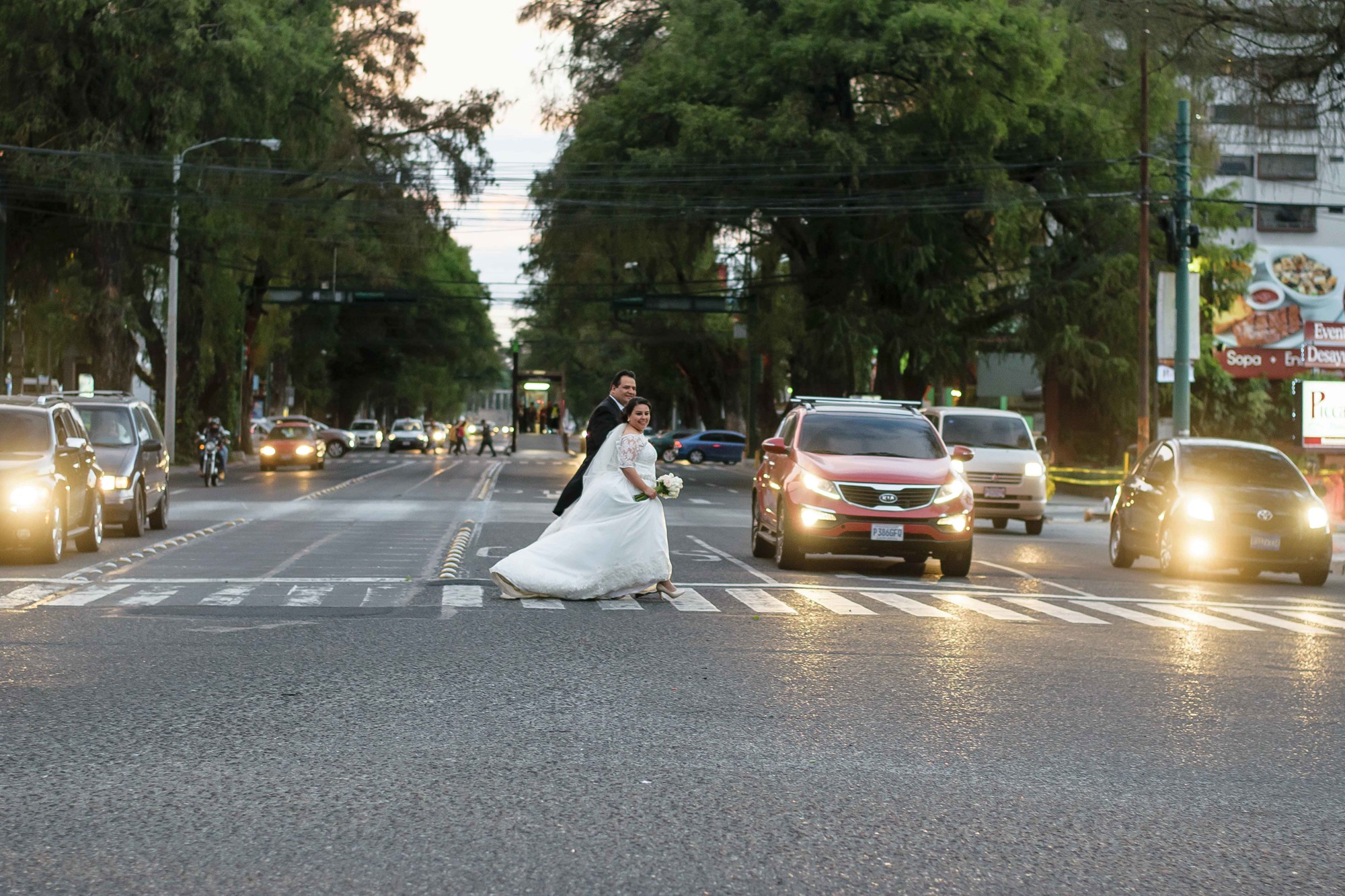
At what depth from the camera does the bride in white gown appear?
14203 millimetres

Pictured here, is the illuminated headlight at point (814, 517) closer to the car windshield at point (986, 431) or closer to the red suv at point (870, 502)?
the red suv at point (870, 502)

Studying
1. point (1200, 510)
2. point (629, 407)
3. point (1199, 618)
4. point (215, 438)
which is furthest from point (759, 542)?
point (215, 438)

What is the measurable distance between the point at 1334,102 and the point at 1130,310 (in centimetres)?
2562

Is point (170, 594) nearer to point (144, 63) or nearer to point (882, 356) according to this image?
point (144, 63)

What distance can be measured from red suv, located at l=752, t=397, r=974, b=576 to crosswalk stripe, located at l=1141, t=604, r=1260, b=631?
286 cm

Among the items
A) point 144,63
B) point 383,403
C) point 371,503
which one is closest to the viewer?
point 371,503

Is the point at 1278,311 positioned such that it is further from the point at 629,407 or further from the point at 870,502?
the point at 629,407

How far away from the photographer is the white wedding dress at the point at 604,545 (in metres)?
14.2

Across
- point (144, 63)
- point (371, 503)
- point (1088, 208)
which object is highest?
point (144, 63)

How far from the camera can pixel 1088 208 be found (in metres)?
44.1

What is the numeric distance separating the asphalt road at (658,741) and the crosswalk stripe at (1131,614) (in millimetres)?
70

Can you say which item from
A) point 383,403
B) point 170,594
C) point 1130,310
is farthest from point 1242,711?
point 383,403

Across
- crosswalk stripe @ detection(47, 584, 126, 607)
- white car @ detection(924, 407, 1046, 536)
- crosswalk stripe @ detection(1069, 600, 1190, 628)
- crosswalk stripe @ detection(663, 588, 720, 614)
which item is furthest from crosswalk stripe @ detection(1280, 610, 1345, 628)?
white car @ detection(924, 407, 1046, 536)

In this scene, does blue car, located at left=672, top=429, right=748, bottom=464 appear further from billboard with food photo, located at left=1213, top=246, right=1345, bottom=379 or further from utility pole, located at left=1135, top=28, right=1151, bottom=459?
utility pole, located at left=1135, top=28, right=1151, bottom=459
